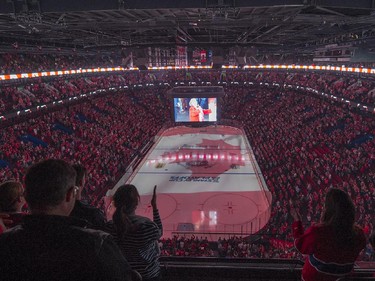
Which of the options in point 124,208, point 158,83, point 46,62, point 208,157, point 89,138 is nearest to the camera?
point 124,208

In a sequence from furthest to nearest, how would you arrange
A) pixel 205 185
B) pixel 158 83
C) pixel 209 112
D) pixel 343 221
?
pixel 158 83 → pixel 209 112 → pixel 205 185 → pixel 343 221

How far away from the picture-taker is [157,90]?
4794 centimetres

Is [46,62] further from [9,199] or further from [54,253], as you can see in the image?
[54,253]

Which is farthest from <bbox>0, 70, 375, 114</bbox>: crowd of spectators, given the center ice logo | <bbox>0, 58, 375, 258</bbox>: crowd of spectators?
the center ice logo

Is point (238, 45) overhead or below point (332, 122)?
overhead

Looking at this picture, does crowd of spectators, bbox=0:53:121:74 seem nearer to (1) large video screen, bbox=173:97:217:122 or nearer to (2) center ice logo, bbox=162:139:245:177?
(1) large video screen, bbox=173:97:217:122

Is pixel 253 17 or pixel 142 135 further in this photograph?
pixel 142 135

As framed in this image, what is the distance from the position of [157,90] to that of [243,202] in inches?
1267

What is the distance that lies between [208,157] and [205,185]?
6.07 meters

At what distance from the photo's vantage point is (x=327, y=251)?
285 centimetres

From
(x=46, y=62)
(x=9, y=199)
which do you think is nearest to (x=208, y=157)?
(x=46, y=62)

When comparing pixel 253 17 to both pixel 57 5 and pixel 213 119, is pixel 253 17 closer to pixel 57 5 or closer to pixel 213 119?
pixel 57 5

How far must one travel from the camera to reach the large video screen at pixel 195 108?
3206cm

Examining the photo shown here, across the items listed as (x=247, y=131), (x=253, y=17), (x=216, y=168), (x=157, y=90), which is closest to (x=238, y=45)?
(x=253, y=17)
